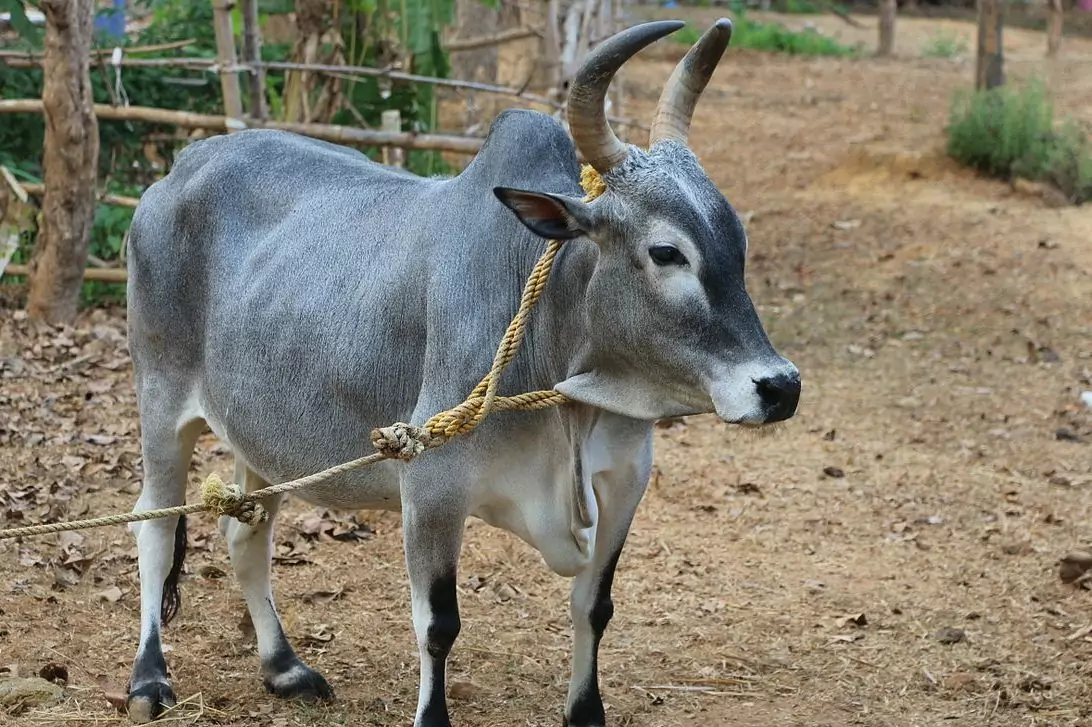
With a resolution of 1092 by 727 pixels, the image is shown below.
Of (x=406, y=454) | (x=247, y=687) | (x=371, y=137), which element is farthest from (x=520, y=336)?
(x=371, y=137)

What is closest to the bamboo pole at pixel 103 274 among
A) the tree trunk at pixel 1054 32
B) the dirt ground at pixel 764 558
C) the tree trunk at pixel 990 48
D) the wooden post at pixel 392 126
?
the dirt ground at pixel 764 558

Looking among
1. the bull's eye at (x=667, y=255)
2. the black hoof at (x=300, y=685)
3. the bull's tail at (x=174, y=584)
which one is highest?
the bull's eye at (x=667, y=255)

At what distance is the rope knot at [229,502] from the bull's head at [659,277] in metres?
0.95

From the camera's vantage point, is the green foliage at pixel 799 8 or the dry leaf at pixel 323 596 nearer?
the dry leaf at pixel 323 596

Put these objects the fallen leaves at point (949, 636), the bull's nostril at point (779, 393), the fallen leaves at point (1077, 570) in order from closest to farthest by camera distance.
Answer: the bull's nostril at point (779, 393)
the fallen leaves at point (949, 636)
the fallen leaves at point (1077, 570)

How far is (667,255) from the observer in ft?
10.3

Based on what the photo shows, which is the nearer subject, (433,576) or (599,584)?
(433,576)

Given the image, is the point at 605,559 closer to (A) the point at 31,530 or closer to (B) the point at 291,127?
(A) the point at 31,530

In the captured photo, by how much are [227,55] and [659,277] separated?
539cm

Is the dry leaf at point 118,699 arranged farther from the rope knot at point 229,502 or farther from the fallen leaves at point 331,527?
the fallen leaves at point 331,527

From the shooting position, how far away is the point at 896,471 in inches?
254

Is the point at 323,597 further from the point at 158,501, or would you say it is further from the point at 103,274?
the point at 103,274

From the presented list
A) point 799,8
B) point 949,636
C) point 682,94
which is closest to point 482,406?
point 682,94

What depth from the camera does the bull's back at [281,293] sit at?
3686 mm
